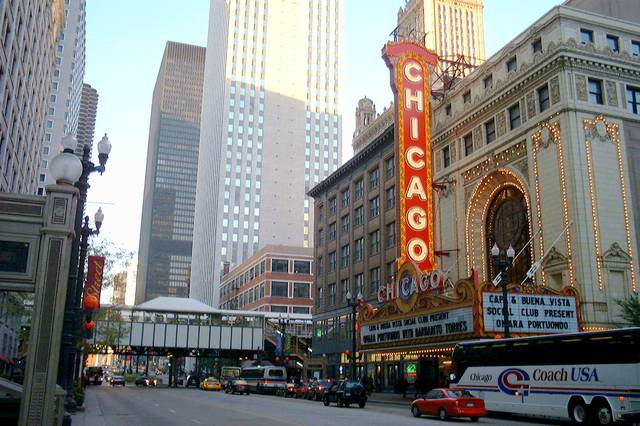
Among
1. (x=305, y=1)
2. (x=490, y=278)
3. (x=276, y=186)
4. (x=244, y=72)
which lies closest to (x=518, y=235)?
(x=490, y=278)

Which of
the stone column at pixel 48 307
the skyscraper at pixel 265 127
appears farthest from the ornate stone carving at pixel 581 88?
the skyscraper at pixel 265 127

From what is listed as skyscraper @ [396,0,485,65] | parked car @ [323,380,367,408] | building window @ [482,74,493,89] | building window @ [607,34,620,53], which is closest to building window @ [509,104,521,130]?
building window @ [482,74,493,89]

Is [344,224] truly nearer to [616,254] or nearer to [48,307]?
[616,254]

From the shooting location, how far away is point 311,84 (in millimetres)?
179250

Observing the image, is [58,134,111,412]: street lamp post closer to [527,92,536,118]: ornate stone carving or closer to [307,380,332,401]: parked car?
[527,92,536,118]: ornate stone carving

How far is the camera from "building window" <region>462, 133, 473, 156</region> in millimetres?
47678

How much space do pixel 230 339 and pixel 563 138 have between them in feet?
184

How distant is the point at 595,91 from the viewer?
39.2m

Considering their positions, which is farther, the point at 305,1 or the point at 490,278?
the point at 305,1

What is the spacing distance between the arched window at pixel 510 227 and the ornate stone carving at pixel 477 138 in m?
4.00

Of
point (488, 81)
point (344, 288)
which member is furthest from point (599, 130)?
point (344, 288)

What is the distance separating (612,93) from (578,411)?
2288 centimetres

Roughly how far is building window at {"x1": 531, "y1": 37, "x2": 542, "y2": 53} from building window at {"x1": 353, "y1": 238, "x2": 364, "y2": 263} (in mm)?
31074

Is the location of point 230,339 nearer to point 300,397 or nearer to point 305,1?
point 300,397
